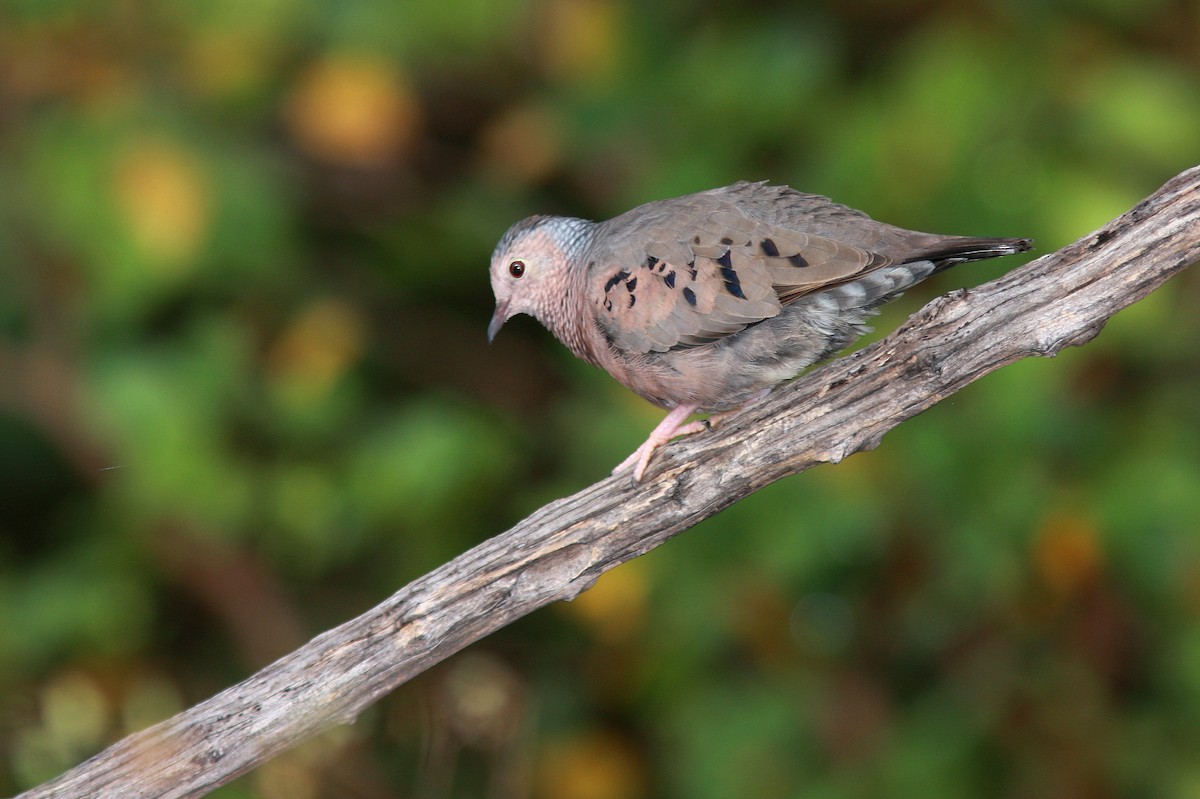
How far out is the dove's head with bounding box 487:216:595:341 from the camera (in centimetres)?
412

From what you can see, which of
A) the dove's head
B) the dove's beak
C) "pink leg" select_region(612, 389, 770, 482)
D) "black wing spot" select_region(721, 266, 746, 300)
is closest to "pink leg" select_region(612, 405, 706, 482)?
"pink leg" select_region(612, 389, 770, 482)

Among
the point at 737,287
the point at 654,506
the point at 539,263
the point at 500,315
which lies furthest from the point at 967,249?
the point at 500,315

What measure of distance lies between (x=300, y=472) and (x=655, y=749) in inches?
82.8

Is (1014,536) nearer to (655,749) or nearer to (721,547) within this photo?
(721,547)

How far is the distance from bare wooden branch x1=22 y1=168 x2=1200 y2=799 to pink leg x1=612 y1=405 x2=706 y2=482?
0.15ft

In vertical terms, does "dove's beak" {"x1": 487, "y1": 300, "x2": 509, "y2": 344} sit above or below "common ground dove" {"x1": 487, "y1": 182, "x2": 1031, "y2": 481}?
below

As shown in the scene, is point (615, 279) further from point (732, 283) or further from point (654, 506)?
point (654, 506)

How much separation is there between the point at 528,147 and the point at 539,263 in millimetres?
1635

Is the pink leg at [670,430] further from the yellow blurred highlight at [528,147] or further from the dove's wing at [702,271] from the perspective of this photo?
the yellow blurred highlight at [528,147]

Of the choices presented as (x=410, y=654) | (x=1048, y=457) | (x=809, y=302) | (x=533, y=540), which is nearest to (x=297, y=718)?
(x=410, y=654)

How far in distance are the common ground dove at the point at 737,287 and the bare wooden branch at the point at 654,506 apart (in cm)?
18

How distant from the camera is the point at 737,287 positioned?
3492 mm

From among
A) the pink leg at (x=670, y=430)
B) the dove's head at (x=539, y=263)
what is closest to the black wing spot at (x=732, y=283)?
the pink leg at (x=670, y=430)

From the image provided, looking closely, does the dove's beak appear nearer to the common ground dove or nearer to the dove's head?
the dove's head
